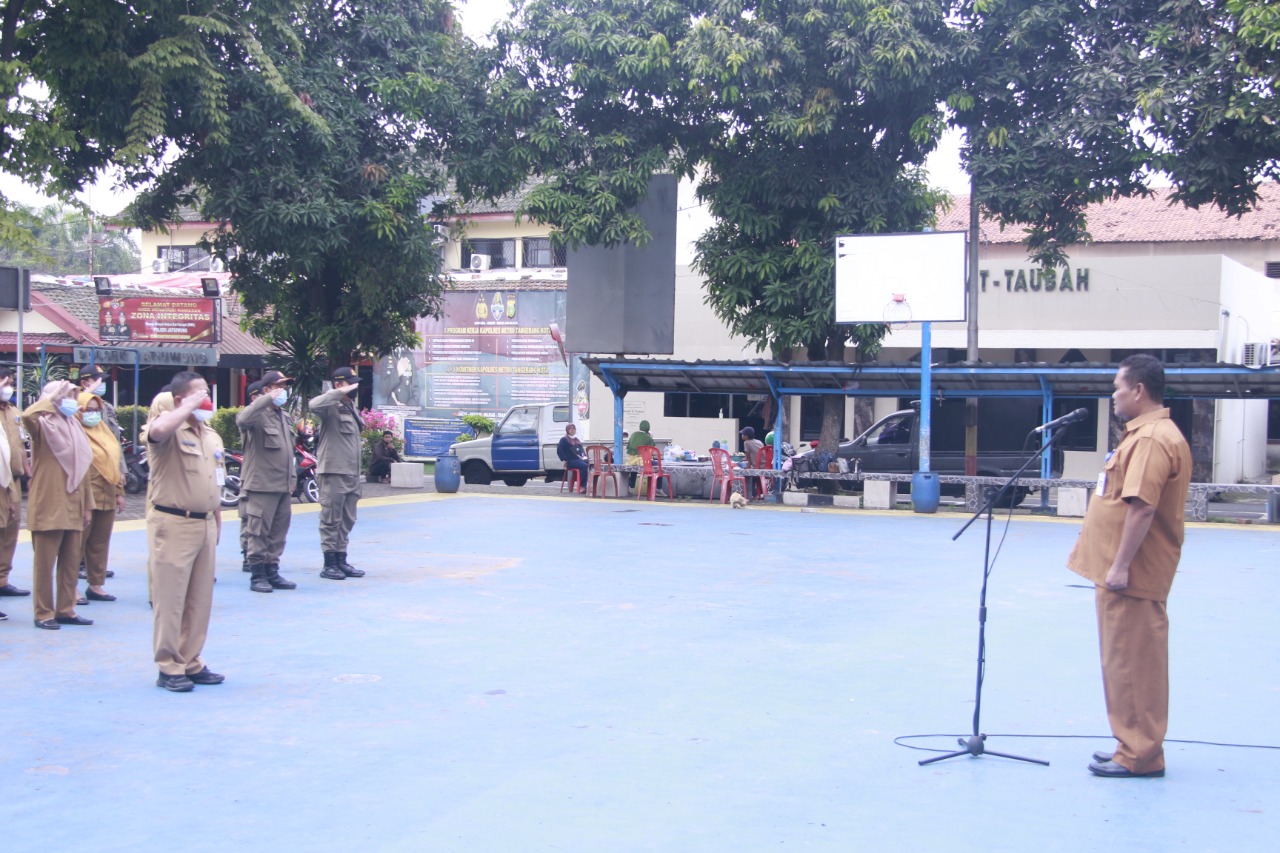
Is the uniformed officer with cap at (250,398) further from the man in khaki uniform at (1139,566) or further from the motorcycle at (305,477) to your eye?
the motorcycle at (305,477)

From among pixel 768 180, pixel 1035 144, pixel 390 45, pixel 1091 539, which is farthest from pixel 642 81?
pixel 1091 539

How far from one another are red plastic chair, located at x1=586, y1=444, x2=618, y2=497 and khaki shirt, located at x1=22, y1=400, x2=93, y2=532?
42.4 ft

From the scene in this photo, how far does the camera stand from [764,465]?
21438 mm

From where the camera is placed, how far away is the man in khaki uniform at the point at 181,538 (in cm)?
663

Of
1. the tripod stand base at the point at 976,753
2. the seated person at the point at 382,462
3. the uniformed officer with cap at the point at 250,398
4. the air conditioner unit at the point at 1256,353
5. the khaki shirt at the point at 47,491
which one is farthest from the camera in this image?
the seated person at the point at 382,462

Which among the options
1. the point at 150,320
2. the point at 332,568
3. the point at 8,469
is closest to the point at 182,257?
the point at 150,320

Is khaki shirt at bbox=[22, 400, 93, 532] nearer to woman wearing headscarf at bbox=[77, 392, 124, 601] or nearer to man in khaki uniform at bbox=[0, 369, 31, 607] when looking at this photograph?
man in khaki uniform at bbox=[0, 369, 31, 607]

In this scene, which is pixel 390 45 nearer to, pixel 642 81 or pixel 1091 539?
pixel 642 81

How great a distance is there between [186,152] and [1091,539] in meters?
16.9

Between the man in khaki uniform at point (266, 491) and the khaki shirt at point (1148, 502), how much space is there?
6870mm

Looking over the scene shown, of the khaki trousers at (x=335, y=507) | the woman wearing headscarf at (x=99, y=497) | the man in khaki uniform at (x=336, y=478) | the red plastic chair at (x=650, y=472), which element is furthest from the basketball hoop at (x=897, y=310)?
the woman wearing headscarf at (x=99, y=497)

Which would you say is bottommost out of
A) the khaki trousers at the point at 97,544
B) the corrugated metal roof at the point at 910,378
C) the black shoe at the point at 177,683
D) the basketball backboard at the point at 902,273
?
the black shoe at the point at 177,683

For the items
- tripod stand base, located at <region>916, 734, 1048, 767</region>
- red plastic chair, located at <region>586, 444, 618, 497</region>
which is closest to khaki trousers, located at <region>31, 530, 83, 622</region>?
tripod stand base, located at <region>916, 734, 1048, 767</region>

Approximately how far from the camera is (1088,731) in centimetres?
602
